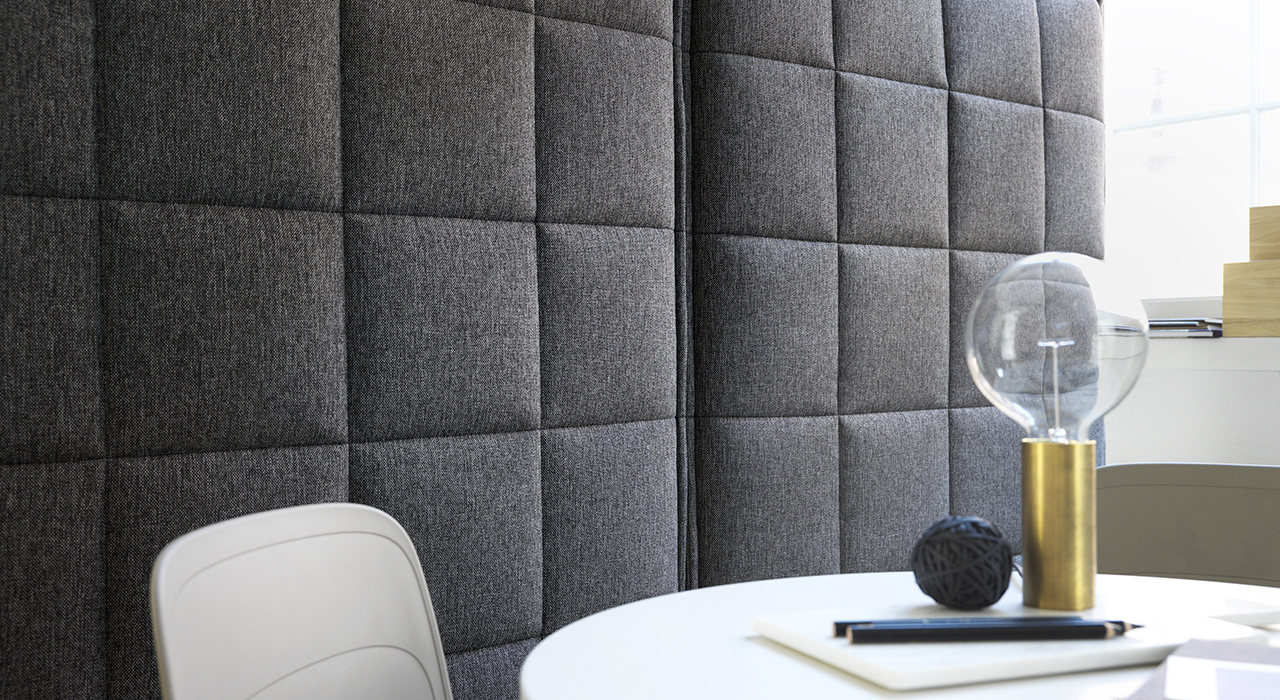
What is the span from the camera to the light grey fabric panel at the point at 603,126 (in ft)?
5.02

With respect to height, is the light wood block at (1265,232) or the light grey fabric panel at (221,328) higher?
the light wood block at (1265,232)

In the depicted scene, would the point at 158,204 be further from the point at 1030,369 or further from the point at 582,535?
the point at 1030,369

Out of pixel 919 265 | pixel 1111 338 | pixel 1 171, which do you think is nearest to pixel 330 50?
pixel 1 171

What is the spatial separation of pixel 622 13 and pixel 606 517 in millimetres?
867

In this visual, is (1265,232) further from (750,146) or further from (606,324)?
(606,324)

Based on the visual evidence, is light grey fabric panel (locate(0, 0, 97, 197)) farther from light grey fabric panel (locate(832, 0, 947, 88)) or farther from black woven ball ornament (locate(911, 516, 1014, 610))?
light grey fabric panel (locate(832, 0, 947, 88))

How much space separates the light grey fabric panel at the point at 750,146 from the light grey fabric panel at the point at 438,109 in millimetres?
368

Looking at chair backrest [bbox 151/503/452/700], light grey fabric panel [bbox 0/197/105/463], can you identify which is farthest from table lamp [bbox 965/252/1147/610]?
light grey fabric panel [bbox 0/197/105/463]

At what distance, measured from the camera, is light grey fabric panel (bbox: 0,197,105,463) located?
43.9 inches

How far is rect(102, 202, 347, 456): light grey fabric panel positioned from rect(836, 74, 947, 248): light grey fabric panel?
103cm

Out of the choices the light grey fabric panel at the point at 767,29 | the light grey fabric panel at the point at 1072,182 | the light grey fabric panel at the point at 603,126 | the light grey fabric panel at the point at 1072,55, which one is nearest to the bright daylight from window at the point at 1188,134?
the light grey fabric panel at the point at 1072,182

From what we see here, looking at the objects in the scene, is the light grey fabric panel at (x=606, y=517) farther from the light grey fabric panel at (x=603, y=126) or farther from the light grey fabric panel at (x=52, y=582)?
the light grey fabric panel at (x=52, y=582)

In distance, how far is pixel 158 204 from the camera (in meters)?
1.21

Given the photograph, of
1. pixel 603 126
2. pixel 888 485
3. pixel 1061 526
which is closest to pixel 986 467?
pixel 888 485
